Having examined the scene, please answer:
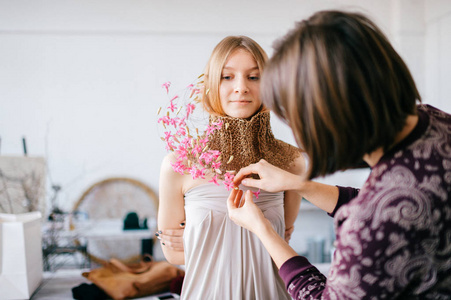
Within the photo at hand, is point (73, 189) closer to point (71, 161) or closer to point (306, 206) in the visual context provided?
point (71, 161)

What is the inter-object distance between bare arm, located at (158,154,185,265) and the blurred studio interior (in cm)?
308

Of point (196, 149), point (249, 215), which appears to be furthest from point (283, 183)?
point (196, 149)

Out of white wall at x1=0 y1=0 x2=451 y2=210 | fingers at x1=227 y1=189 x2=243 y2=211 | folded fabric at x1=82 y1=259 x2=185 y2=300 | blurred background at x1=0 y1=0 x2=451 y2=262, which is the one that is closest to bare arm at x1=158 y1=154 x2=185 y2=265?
fingers at x1=227 y1=189 x2=243 y2=211

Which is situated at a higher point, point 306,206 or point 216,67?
point 216,67

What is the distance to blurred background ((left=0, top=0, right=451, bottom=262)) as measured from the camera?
4.55 meters

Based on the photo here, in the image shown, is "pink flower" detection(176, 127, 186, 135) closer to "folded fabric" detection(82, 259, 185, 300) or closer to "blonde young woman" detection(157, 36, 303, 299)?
"blonde young woman" detection(157, 36, 303, 299)

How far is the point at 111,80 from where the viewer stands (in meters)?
4.68

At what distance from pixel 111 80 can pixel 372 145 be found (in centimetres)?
439

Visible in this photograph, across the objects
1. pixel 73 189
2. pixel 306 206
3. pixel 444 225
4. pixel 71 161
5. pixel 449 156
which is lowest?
pixel 306 206

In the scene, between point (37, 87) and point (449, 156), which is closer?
point (449, 156)

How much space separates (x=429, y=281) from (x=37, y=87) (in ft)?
15.9

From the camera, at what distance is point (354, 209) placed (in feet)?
2.47

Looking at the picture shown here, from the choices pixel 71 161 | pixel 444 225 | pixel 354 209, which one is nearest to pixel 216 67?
pixel 354 209

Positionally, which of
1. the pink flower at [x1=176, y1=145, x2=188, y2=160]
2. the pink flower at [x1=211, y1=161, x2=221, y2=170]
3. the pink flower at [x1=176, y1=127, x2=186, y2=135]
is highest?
the pink flower at [x1=176, y1=127, x2=186, y2=135]
